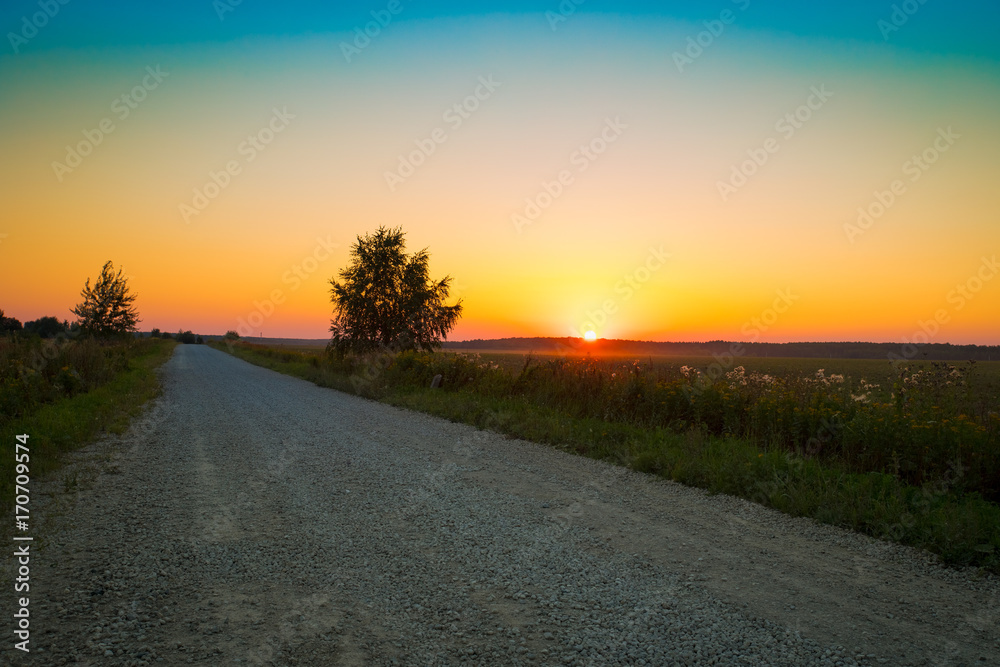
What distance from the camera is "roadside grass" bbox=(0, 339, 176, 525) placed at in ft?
24.1

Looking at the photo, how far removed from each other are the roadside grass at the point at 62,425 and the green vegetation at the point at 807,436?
6837 mm

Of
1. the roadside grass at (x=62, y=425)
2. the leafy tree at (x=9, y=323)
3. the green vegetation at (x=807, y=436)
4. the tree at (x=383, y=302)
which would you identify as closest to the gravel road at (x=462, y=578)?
the green vegetation at (x=807, y=436)

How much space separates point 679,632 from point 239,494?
5.10m

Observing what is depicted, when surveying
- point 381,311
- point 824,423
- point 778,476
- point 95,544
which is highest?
point 381,311

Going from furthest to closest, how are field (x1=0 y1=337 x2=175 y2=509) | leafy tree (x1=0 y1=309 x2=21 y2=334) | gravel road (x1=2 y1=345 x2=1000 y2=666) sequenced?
leafy tree (x1=0 y1=309 x2=21 y2=334)
field (x1=0 y1=337 x2=175 y2=509)
gravel road (x1=2 y1=345 x2=1000 y2=666)

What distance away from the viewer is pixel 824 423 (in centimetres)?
835

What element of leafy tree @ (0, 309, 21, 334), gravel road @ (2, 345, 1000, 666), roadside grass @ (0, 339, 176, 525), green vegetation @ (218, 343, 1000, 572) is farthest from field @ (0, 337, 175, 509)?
leafy tree @ (0, 309, 21, 334)

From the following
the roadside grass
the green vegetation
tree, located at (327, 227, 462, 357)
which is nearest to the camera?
the green vegetation

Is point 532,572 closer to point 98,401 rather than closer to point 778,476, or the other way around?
point 778,476

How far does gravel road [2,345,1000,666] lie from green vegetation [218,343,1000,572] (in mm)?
421

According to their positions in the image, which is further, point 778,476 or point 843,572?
point 778,476

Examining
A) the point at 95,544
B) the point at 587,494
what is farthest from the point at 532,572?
the point at 95,544

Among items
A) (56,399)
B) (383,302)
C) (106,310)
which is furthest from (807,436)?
(106,310)

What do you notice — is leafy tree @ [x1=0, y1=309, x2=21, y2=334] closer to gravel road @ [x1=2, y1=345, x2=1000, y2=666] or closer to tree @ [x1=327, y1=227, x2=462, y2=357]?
tree @ [x1=327, y1=227, x2=462, y2=357]
